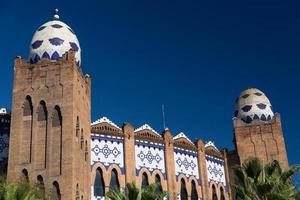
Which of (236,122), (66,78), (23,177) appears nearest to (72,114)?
(66,78)

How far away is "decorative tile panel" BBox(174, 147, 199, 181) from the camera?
92.0ft

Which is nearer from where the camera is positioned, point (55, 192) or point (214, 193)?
point (55, 192)

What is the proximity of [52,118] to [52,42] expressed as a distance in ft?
14.0

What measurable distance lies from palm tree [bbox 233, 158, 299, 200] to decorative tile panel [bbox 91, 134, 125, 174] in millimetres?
8526

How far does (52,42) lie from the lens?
26078mm

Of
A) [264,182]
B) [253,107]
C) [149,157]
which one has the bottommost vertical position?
[264,182]

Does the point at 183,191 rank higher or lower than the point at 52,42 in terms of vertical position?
lower

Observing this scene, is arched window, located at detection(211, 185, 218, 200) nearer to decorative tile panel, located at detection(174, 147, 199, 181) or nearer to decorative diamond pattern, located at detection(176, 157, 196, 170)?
decorative tile panel, located at detection(174, 147, 199, 181)

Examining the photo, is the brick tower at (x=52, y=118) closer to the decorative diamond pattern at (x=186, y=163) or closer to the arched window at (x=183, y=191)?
the decorative diamond pattern at (x=186, y=163)

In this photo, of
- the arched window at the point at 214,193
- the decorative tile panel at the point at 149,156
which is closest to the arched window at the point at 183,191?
the decorative tile panel at the point at 149,156

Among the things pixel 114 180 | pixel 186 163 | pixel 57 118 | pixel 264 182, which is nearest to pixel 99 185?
pixel 114 180

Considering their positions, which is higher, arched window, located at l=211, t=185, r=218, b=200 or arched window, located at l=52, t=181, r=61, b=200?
arched window, located at l=211, t=185, r=218, b=200

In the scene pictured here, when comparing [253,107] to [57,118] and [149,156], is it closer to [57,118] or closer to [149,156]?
[149,156]

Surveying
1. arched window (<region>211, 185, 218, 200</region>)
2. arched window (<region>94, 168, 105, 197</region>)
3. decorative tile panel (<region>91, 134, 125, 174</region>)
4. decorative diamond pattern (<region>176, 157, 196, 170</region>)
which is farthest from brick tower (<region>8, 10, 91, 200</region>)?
arched window (<region>211, 185, 218, 200</region>)
